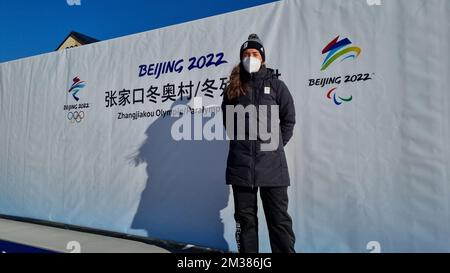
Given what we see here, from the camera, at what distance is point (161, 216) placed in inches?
116

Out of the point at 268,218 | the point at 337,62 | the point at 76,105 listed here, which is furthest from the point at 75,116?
the point at 337,62

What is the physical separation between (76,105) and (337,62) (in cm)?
269

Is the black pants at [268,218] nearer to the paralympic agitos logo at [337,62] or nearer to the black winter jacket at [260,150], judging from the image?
the black winter jacket at [260,150]

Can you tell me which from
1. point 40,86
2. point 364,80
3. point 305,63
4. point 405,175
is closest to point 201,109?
point 305,63

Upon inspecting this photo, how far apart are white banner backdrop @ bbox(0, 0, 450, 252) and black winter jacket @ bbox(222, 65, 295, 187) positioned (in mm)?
415

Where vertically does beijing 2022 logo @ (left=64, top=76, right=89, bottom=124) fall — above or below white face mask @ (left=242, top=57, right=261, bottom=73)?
above

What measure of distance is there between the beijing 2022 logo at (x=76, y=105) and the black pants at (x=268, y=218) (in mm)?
2257

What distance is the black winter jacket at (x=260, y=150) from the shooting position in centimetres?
192

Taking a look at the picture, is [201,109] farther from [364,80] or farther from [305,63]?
[364,80]

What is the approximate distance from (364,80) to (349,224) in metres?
0.97

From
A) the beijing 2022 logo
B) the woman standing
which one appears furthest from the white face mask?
the beijing 2022 logo

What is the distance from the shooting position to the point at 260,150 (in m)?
1.94

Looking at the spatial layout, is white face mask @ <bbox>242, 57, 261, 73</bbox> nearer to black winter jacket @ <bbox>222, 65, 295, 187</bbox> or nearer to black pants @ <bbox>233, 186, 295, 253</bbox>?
black winter jacket @ <bbox>222, 65, 295, 187</bbox>

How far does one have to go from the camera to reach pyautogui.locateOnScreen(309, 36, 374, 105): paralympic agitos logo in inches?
88.7
